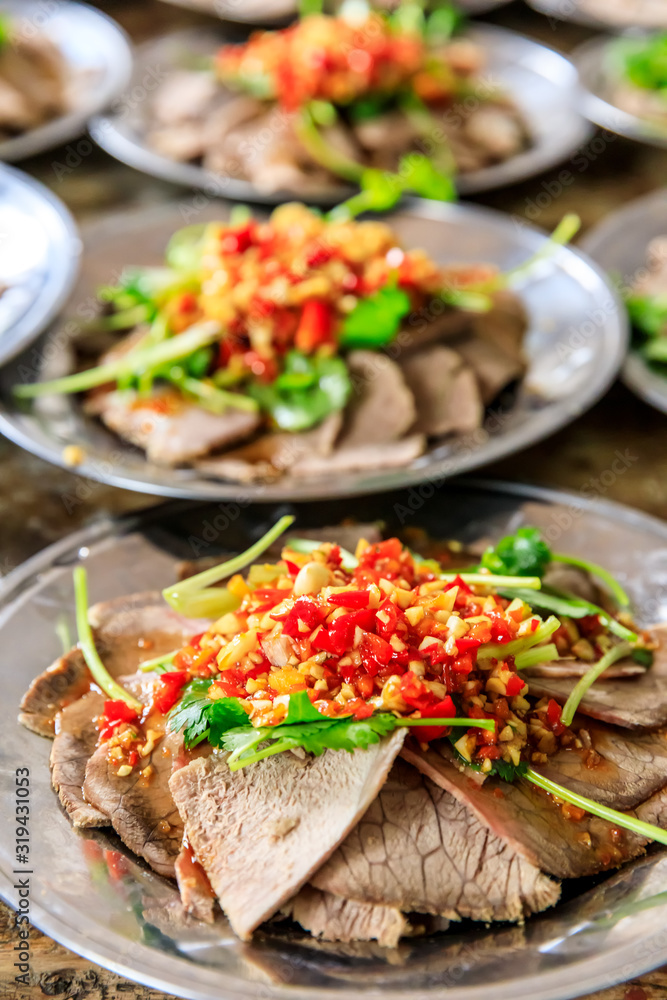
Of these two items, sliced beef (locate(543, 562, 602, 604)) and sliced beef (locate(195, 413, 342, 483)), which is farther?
sliced beef (locate(195, 413, 342, 483))

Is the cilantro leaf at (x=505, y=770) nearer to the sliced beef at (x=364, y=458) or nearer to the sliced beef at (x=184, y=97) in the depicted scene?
the sliced beef at (x=364, y=458)

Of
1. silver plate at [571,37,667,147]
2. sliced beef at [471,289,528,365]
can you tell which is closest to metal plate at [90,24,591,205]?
silver plate at [571,37,667,147]

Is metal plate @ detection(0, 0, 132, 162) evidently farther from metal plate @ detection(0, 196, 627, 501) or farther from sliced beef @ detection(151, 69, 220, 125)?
metal plate @ detection(0, 196, 627, 501)

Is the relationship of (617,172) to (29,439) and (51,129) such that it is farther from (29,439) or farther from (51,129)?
(29,439)

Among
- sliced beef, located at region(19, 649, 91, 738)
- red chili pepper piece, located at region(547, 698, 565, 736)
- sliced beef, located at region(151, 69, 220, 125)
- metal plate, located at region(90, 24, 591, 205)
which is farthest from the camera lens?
sliced beef, located at region(151, 69, 220, 125)

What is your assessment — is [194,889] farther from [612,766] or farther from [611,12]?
[611,12]

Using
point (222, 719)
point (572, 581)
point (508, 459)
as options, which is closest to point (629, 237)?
point (508, 459)

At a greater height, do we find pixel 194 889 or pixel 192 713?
pixel 192 713
